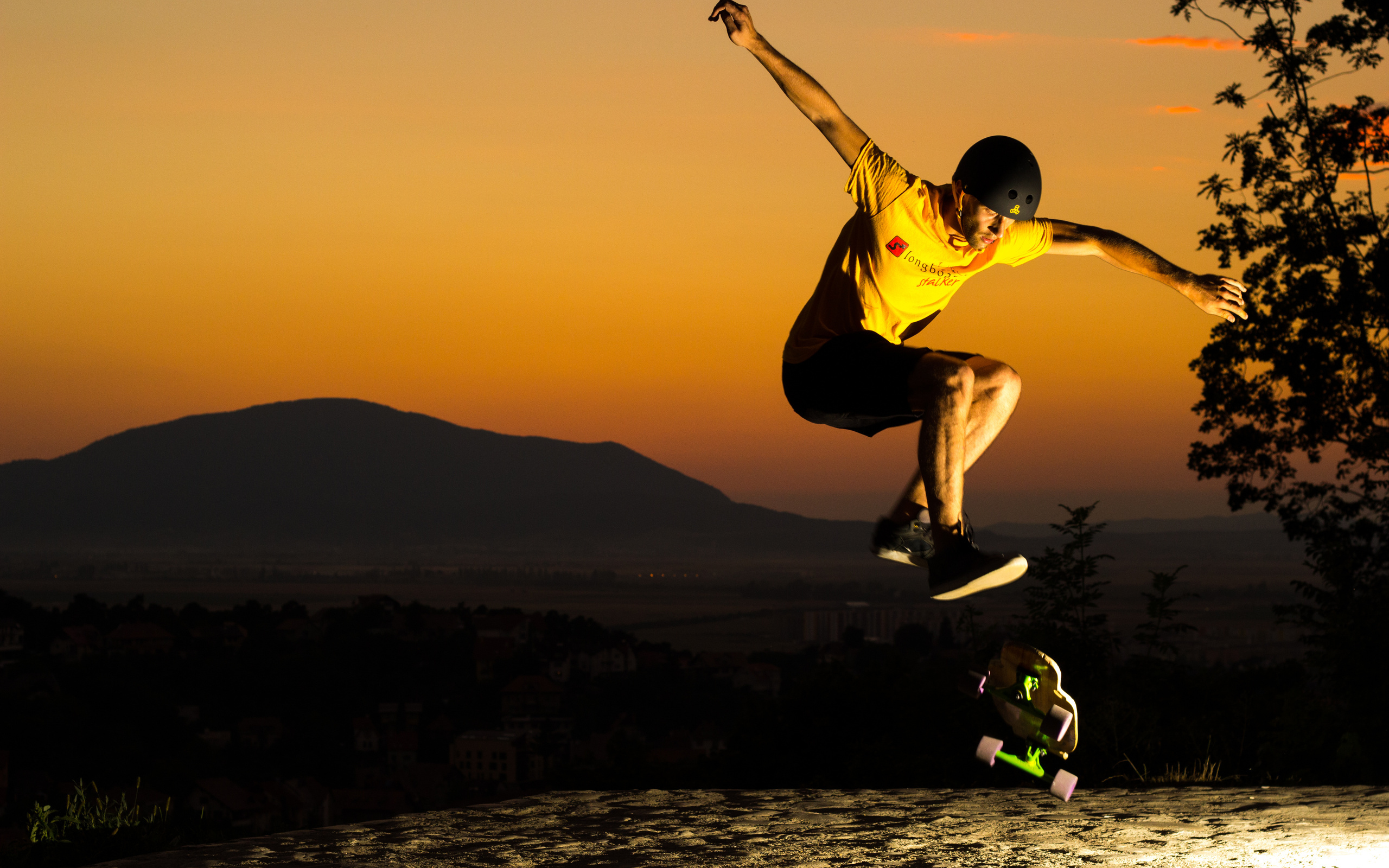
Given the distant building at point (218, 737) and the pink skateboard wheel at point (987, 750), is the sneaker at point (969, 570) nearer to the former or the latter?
the pink skateboard wheel at point (987, 750)

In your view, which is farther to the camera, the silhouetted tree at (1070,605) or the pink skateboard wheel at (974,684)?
the silhouetted tree at (1070,605)

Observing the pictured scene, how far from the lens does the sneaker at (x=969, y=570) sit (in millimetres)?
5086

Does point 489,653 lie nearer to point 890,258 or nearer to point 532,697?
point 532,697

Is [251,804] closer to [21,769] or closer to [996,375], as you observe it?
[21,769]

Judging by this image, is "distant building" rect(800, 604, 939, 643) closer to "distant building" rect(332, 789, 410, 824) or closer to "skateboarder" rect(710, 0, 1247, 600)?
"distant building" rect(332, 789, 410, 824)

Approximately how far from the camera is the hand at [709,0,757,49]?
17.7 feet

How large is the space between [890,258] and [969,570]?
4.55 ft

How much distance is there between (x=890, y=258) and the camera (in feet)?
17.9

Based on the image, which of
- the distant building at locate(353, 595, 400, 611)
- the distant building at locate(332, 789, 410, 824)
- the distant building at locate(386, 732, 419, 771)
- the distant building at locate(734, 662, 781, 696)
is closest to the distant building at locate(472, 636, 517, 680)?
the distant building at locate(353, 595, 400, 611)

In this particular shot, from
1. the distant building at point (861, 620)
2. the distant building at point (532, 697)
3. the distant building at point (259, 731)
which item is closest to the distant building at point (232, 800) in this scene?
the distant building at point (259, 731)

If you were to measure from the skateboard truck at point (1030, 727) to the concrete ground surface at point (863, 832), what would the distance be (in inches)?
17.8

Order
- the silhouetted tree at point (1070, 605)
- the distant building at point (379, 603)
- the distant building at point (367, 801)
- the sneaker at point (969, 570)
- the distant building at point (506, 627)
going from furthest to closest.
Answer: the distant building at point (506, 627) → the distant building at point (379, 603) → the distant building at point (367, 801) → the silhouetted tree at point (1070, 605) → the sneaker at point (969, 570)

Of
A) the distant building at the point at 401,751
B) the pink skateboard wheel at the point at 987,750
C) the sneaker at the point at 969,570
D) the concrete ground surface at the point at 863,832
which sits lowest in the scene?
the distant building at the point at 401,751

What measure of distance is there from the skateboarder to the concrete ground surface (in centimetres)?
223
